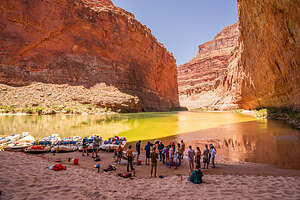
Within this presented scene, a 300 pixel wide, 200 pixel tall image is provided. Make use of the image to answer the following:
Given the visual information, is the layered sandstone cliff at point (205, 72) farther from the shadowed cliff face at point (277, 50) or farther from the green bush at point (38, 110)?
the green bush at point (38, 110)

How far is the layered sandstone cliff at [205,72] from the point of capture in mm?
94562

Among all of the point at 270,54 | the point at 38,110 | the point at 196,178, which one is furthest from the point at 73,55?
the point at 196,178

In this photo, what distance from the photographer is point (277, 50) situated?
68.6 ft

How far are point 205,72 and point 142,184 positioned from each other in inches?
4681

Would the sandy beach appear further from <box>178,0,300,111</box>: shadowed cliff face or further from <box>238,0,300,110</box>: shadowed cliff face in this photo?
<box>238,0,300,110</box>: shadowed cliff face

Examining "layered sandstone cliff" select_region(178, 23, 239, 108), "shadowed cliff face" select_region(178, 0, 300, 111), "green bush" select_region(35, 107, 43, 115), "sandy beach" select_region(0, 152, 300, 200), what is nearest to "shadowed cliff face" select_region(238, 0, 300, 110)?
"shadowed cliff face" select_region(178, 0, 300, 111)

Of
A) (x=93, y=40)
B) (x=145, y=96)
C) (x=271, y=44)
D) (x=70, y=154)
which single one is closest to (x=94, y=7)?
(x=93, y=40)

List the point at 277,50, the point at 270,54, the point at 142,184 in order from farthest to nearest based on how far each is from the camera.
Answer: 1. the point at 270,54
2. the point at 277,50
3. the point at 142,184

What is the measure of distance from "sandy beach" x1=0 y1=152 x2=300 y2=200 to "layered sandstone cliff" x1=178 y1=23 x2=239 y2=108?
259 feet

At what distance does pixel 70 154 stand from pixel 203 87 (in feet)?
313

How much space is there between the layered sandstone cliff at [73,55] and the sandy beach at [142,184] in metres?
34.9

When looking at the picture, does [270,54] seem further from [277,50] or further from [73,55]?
[73,55]

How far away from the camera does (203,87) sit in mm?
97688

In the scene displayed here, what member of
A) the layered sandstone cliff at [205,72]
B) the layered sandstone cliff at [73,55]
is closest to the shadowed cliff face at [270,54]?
the layered sandstone cliff at [73,55]
